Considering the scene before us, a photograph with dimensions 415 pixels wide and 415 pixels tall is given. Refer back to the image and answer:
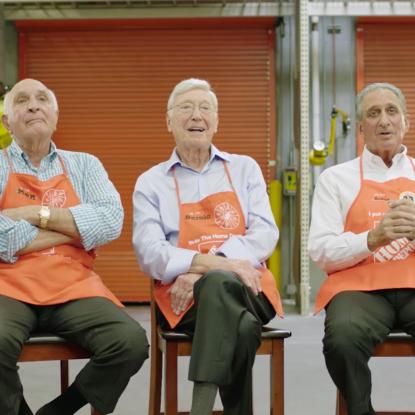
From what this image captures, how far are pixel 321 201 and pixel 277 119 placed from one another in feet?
13.1

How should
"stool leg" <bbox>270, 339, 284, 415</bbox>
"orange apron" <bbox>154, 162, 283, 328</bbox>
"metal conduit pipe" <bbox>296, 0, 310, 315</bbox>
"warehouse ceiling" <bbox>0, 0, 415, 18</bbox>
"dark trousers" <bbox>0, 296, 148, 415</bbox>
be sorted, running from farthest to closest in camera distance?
1. "warehouse ceiling" <bbox>0, 0, 415, 18</bbox>
2. "metal conduit pipe" <bbox>296, 0, 310, 315</bbox>
3. "orange apron" <bbox>154, 162, 283, 328</bbox>
4. "stool leg" <bbox>270, 339, 284, 415</bbox>
5. "dark trousers" <bbox>0, 296, 148, 415</bbox>

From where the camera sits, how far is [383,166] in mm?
2619

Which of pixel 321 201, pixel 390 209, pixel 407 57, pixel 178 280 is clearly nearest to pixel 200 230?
pixel 178 280

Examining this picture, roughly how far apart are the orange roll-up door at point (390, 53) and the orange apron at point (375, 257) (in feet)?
13.2

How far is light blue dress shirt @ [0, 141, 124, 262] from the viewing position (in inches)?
91.4

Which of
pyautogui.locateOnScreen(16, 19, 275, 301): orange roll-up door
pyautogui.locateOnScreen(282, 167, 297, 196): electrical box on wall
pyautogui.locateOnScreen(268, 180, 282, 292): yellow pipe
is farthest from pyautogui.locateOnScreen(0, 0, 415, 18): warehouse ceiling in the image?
pyautogui.locateOnScreen(268, 180, 282, 292): yellow pipe

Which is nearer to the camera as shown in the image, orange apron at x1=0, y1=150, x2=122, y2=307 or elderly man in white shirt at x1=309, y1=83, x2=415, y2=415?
elderly man in white shirt at x1=309, y1=83, x2=415, y2=415

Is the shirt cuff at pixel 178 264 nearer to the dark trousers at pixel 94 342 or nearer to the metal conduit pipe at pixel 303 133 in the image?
the dark trousers at pixel 94 342

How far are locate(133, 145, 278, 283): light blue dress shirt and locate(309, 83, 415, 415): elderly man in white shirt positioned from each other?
→ 22 centimetres

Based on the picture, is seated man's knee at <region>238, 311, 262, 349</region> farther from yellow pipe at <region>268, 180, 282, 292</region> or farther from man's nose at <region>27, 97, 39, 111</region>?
yellow pipe at <region>268, 180, 282, 292</region>

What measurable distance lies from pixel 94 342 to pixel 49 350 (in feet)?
0.51

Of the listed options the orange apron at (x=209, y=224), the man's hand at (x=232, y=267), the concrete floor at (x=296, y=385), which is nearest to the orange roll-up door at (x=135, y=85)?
the concrete floor at (x=296, y=385)

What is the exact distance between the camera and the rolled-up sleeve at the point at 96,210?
2412mm

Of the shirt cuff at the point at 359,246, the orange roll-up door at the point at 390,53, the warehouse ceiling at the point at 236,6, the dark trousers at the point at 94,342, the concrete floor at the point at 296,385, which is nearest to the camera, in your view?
the dark trousers at the point at 94,342
